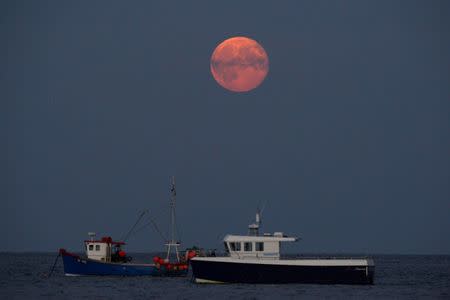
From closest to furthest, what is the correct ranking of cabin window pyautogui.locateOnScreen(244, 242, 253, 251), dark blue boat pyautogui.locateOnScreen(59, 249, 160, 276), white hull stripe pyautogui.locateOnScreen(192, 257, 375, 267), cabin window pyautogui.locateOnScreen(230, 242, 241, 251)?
white hull stripe pyautogui.locateOnScreen(192, 257, 375, 267)
cabin window pyautogui.locateOnScreen(244, 242, 253, 251)
cabin window pyautogui.locateOnScreen(230, 242, 241, 251)
dark blue boat pyautogui.locateOnScreen(59, 249, 160, 276)

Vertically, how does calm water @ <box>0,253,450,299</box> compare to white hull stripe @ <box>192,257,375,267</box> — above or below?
below

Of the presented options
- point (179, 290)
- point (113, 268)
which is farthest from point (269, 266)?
point (113, 268)

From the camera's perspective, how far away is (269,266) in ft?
232

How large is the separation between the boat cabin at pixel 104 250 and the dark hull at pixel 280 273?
1778cm

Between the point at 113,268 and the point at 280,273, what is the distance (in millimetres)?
21922

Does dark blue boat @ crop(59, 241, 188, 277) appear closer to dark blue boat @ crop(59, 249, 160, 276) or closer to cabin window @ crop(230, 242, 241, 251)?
dark blue boat @ crop(59, 249, 160, 276)

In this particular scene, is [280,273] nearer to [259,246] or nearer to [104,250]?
[259,246]

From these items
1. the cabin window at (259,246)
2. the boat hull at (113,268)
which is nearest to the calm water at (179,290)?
the boat hull at (113,268)

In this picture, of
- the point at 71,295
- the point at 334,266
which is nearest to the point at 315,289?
the point at 334,266

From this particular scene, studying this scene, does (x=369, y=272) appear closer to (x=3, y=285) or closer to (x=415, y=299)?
(x=415, y=299)

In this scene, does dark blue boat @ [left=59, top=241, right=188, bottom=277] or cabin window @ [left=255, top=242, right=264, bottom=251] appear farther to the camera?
dark blue boat @ [left=59, top=241, right=188, bottom=277]

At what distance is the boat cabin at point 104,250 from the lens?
87.6 meters

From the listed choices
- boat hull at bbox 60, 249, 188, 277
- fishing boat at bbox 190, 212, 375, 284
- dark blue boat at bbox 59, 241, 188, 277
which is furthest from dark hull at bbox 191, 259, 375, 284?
boat hull at bbox 60, 249, 188, 277

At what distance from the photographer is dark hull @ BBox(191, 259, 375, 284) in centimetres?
7069
